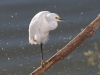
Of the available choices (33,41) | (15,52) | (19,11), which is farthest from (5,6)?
(33,41)

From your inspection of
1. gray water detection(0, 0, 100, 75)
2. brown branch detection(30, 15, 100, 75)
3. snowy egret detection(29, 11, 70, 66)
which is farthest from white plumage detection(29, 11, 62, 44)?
gray water detection(0, 0, 100, 75)

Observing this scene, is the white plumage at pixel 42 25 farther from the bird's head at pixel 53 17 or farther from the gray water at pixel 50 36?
the gray water at pixel 50 36

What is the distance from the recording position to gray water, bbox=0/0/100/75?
3320mm

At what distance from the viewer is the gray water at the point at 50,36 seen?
332 cm

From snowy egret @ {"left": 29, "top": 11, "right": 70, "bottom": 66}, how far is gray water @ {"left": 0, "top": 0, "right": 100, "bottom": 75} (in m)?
0.99

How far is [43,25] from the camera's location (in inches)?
87.5

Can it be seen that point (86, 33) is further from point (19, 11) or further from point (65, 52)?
point (19, 11)

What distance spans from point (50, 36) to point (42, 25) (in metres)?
1.26

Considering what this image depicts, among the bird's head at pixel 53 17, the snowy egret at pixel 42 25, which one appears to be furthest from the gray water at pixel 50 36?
the bird's head at pixel 53 17

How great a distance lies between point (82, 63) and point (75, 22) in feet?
1.57

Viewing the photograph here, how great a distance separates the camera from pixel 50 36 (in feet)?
11.4

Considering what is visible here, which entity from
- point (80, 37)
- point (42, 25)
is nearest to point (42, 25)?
point (42, 25)

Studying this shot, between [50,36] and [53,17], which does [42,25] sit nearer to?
[53,17]

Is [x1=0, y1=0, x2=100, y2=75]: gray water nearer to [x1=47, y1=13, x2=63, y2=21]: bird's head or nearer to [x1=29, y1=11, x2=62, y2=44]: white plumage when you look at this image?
[x1=29, y1=11, x2=62, y2=44]: white plumage
